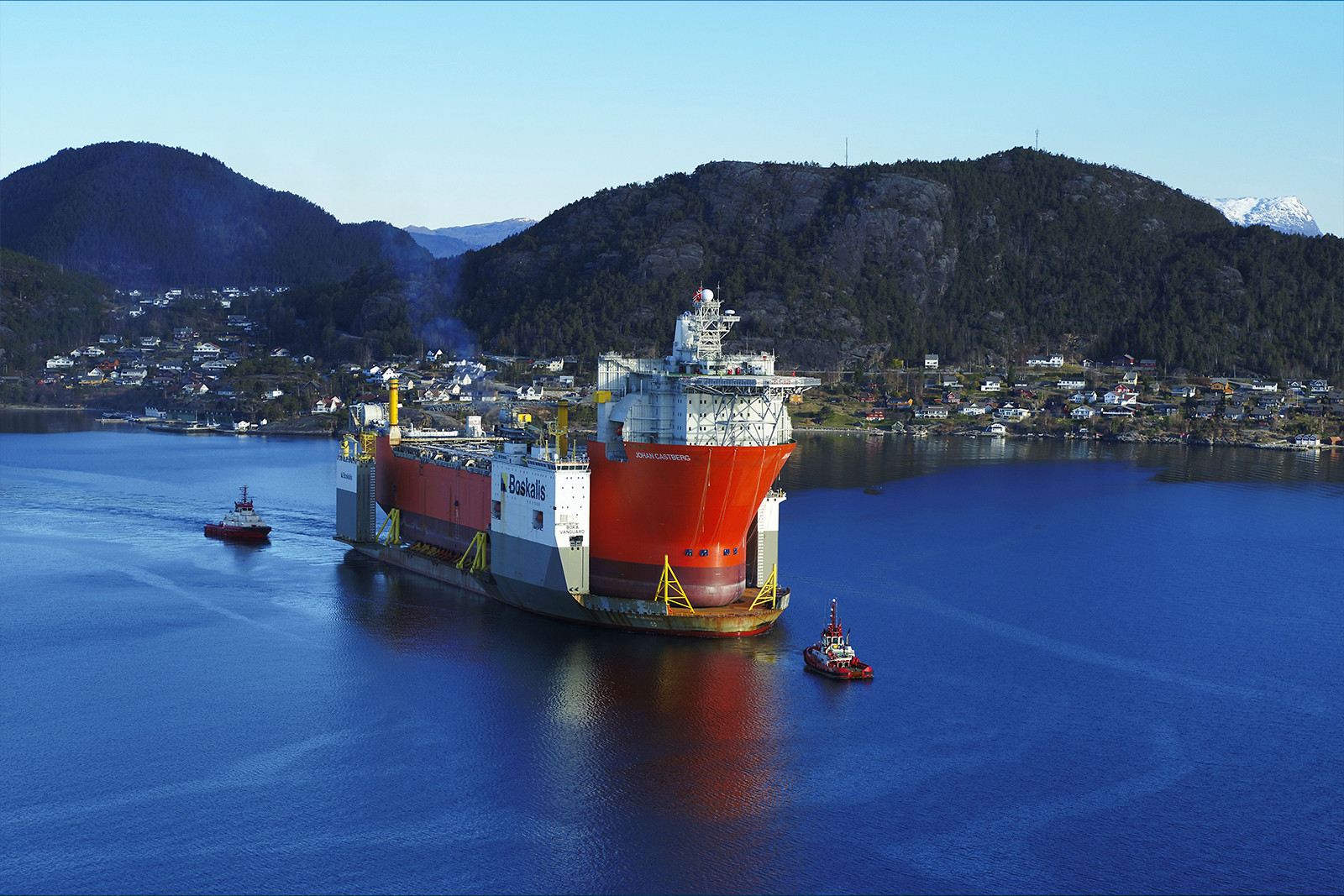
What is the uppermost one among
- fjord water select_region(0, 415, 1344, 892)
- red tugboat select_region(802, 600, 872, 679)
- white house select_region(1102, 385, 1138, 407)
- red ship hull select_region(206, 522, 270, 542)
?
white house select_region(1102, 385, 1138, 407)

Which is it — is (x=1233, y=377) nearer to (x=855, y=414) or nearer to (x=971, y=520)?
(x=855, y=414)

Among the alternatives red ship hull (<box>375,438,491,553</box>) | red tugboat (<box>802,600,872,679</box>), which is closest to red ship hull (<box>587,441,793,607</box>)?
red tugboat (<box>802,600,872,679</box>)

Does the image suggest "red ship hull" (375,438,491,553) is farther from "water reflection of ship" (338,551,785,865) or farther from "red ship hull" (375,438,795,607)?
"red ship hull" (375,438,795,607)

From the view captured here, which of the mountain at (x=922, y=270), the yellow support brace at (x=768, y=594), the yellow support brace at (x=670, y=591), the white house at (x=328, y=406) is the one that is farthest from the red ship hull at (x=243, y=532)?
the mountain at (x=922, y=270)

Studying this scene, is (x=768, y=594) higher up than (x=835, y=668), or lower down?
higher up

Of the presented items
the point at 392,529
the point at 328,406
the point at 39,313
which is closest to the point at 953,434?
the point at 328,406

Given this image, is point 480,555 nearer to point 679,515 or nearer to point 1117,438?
point 679,515

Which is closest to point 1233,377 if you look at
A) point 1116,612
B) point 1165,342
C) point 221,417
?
point 1165,342
